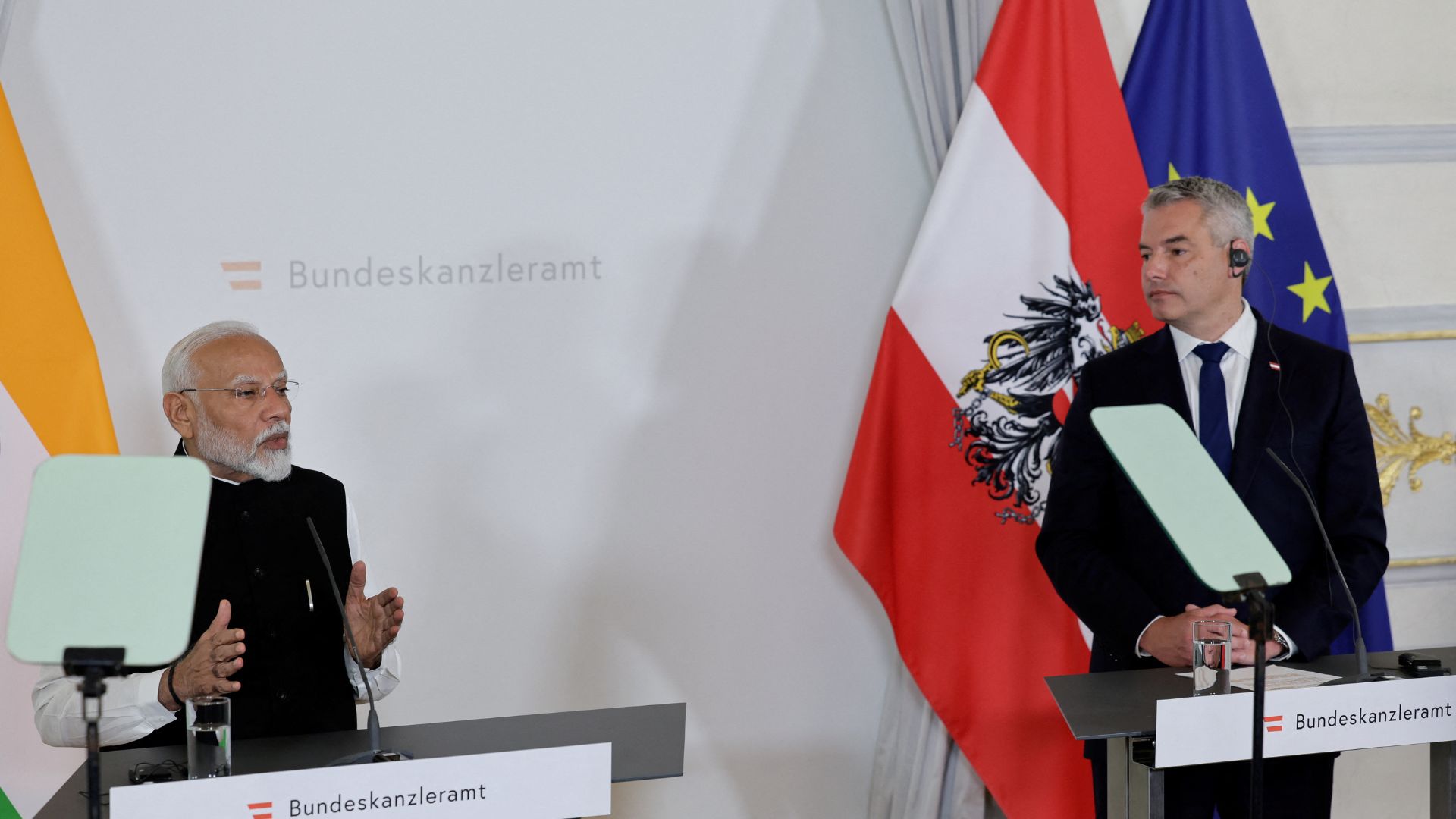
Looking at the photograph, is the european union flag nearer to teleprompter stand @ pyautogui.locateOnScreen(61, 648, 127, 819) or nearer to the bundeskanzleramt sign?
the bundeskanzleramt sign

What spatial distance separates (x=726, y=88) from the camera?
3.56 m

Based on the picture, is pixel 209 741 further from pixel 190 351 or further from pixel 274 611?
pixel 190 351

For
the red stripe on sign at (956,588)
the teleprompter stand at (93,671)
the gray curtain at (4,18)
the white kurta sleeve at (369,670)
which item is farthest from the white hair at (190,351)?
the red stripe on sign at (956,588)

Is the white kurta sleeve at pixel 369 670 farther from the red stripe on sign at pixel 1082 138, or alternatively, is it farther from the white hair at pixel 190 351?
the red stripe on sign at pixel 1082 138

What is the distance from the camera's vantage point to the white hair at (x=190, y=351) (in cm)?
258

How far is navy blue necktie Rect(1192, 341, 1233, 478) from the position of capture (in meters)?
2.62

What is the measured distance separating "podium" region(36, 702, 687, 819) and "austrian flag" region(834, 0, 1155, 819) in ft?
4.35

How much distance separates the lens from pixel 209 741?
1.86m

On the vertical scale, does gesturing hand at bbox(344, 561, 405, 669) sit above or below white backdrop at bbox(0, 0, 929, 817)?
below

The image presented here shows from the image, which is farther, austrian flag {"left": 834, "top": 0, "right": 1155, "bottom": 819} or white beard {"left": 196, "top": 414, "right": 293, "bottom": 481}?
austrian flag {"left": 834, "top": 0, "right": 1155, "bottom": 819}

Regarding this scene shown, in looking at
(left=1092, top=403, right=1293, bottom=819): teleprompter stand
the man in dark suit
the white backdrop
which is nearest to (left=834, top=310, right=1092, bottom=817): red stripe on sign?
the white backdrop

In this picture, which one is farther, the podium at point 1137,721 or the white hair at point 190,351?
the white hair at point 190,351

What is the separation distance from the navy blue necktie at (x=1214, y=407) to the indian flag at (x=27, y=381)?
8.14 feet

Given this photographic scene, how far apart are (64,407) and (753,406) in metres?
1.73
